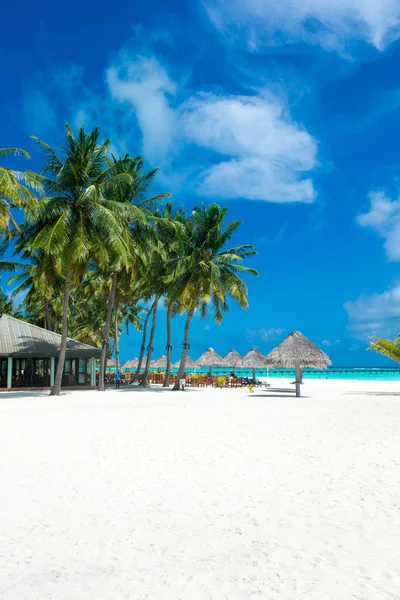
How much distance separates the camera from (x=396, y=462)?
7.08 meters

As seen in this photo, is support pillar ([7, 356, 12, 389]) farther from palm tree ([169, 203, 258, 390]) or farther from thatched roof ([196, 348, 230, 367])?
thatched roof ([196, 348, 230, 367])

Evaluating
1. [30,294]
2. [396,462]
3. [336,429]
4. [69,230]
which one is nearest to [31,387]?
[30,294]

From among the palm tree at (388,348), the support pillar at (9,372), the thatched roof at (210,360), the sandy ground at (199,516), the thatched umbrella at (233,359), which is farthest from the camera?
the thatched roof at (210,360)

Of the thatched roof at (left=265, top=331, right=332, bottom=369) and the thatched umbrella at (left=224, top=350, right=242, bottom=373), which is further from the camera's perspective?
the thatched umbrella at (left=224, top=350, right=242, bottom=373)

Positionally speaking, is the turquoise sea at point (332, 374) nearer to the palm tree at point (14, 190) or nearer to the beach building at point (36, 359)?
the beach building at point (36, 359)

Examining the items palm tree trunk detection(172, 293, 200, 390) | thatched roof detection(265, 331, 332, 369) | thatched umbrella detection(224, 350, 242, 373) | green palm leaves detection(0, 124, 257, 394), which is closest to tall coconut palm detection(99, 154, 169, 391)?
green palm leaves detection(0, 124, 257, 394)

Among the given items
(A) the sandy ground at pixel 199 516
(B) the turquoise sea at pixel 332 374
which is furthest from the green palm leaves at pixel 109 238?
(B) the turquoise sea at pixel 332 374

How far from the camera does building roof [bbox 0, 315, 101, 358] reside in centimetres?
2366

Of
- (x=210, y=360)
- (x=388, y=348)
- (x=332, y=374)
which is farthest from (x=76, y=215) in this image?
(x=332, y=374)

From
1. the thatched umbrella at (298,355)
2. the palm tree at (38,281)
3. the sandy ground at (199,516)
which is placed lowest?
the sandy ground at (199,516)

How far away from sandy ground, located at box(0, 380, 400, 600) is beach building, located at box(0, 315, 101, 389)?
15.1m

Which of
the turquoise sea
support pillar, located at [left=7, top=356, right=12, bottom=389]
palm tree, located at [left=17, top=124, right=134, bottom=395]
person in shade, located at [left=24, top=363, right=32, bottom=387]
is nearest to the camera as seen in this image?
palm tree, located at [left=17, top=124, right=134, bottom=395]

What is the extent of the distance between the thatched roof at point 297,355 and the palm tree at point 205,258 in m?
2.92

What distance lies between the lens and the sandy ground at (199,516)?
11.0 feet
